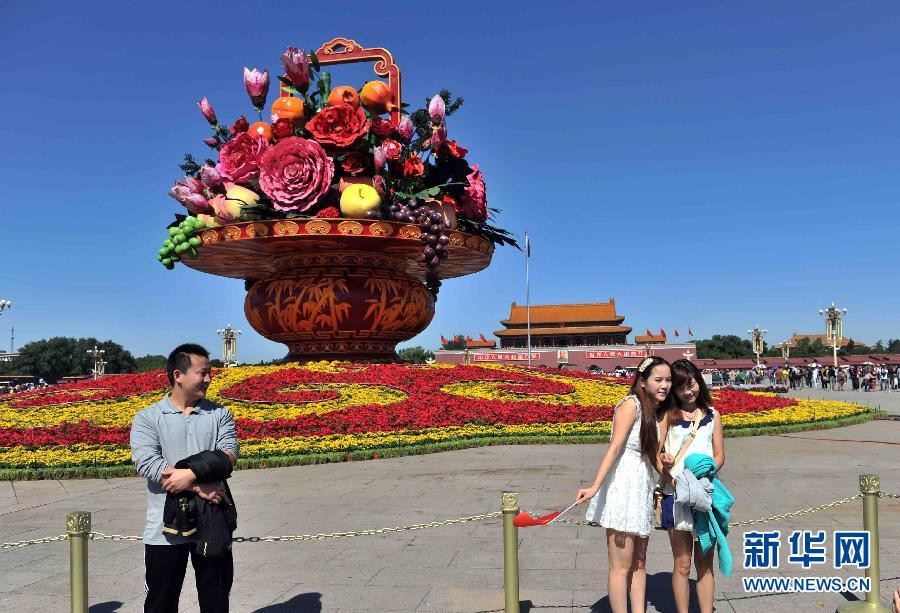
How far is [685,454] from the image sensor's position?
12.2 feet

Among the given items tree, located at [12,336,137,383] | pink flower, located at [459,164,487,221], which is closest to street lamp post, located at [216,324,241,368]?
tree, located at [12,336,137,383]

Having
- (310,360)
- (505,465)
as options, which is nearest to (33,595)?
(505,465)

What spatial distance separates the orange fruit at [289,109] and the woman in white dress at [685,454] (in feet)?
39.4

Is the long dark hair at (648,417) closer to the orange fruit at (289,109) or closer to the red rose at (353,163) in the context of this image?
the red rose at (353,163)

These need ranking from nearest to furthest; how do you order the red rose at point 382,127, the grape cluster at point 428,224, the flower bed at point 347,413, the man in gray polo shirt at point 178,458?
the man in gray polo shirt at point 178,458 < the flower bed at point 347,413 < the grape cluster at point 428,224 < the red rose at point 382,127

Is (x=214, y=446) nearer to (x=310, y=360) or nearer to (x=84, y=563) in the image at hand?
(x=84, y=563)

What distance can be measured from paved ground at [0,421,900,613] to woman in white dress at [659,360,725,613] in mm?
410

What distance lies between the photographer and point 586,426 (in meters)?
11.4

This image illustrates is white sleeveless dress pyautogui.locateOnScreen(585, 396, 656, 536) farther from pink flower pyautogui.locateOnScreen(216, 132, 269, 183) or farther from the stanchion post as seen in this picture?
pink flower pyautogui.locateOnScreen(216, 132, 269, 183)

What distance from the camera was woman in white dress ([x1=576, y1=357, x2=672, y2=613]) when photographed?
141 inches

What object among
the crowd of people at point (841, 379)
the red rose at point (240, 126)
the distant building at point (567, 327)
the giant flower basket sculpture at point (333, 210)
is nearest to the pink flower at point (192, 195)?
the giant flower basket sculpture at point (333, 210)

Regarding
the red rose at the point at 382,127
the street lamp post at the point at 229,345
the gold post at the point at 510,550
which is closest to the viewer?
the gold post at the point at 510,550

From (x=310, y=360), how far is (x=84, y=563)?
1229 centimetres

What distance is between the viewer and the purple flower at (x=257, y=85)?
1513cm
